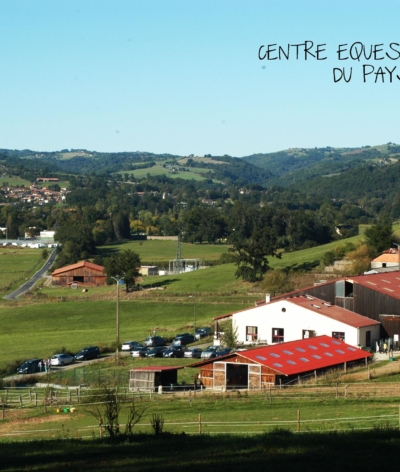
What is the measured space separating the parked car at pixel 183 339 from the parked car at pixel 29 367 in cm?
1046

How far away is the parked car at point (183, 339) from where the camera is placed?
62331 mm

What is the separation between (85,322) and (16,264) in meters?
65.4

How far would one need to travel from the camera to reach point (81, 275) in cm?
12081

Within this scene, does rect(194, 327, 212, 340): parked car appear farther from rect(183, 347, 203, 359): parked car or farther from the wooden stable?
the wooden stable

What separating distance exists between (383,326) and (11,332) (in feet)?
105

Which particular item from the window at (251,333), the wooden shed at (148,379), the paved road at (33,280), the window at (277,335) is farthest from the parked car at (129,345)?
the paved road at (33,280)

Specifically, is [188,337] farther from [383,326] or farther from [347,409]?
[347,409]

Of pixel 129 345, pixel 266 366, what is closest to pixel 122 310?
pixel 129 345

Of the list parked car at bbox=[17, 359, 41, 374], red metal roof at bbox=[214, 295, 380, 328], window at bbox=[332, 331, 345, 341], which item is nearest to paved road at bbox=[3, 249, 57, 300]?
parked car at bbox=[17, 359, 41, 374]

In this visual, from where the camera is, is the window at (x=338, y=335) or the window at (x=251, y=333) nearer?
the window at (x=338, y=335)

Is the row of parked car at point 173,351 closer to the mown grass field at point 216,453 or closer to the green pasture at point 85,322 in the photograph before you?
the green pasture at point 85,322

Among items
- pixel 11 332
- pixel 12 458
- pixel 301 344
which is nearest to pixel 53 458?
pixel 12 458

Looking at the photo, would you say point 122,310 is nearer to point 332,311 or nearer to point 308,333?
point 332,311

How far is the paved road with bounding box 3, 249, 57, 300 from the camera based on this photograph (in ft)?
344
